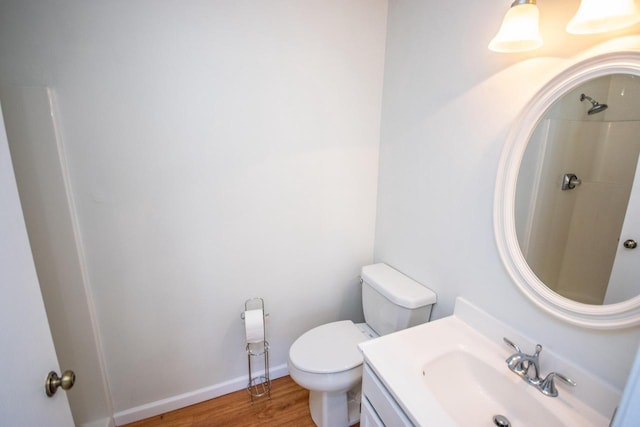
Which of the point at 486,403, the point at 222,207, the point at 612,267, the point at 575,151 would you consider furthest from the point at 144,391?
the point at 575,151

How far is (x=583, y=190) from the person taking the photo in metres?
0.86

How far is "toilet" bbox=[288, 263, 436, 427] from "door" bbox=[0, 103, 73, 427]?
3.18 ft

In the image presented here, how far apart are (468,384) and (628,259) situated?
649 millimetres

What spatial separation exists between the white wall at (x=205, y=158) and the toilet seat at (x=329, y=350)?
0.90 feet

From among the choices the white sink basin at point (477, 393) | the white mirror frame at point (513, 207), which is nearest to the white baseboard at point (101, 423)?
the white sink basin at point (477, 393)

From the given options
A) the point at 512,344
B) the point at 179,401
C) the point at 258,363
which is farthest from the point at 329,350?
Answer: the point at 179,401

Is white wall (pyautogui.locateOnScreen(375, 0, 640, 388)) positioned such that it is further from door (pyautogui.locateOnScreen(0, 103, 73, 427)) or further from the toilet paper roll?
door (pyautogui.locateOnScreen(0, 103, 73, 427))

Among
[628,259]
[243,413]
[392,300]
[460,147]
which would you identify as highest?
[460,147]

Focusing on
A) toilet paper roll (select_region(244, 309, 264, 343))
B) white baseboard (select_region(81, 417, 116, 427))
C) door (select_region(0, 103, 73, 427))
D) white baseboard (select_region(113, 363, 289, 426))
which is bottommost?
white baseboard (select_region(113, 363, 289, 426))

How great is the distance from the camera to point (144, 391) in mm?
1560

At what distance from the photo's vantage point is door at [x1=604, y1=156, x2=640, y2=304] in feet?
2.43

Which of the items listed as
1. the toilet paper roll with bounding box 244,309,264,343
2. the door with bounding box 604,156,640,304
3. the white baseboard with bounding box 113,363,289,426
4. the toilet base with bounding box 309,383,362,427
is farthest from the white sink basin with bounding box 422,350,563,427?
the white baseboard with bounding box 113,363,289,426

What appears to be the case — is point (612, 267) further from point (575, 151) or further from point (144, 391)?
point (144, 391)

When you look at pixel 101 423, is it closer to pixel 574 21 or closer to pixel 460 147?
pixel 460 147
